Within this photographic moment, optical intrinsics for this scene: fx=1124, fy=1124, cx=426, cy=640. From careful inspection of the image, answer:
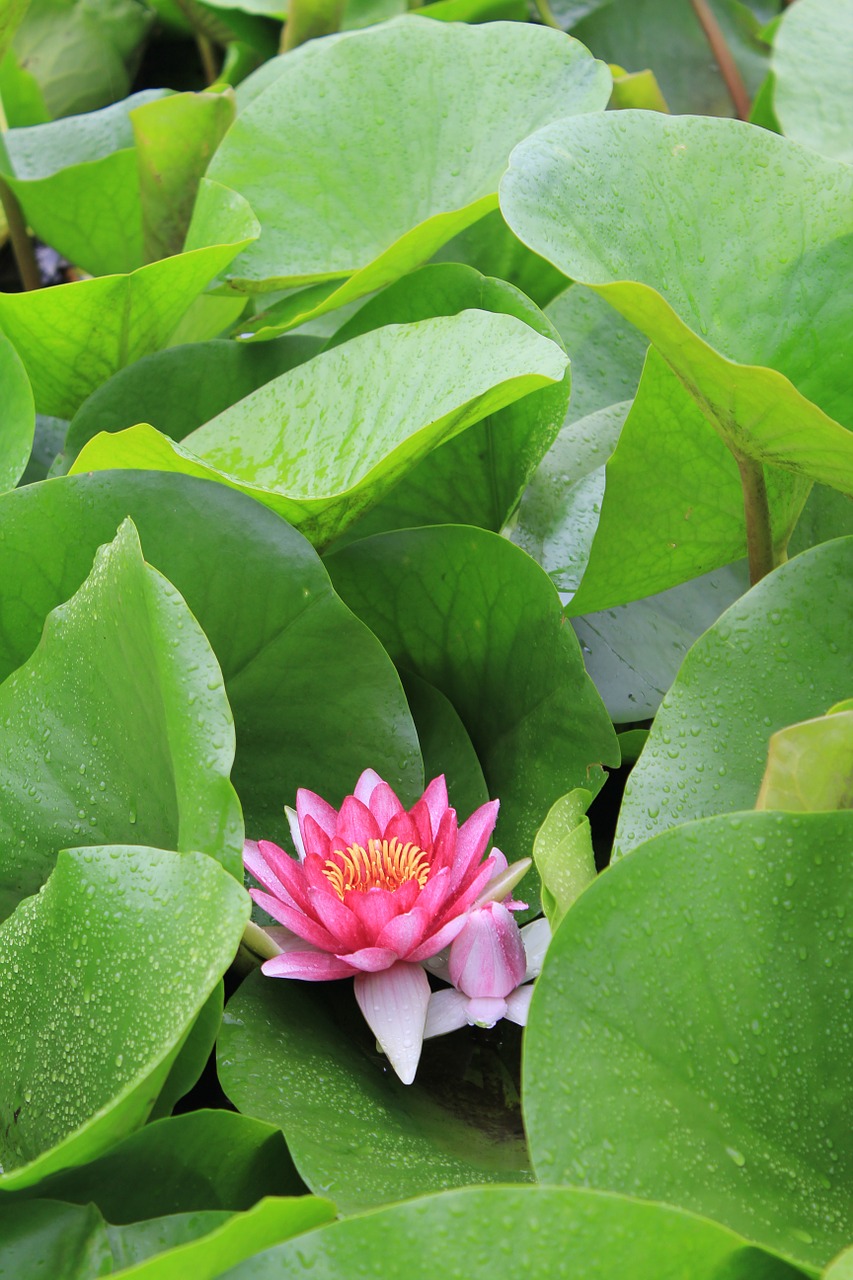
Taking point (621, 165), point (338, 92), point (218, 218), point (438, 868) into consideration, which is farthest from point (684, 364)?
point (338, 92)

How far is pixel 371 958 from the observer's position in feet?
1.46

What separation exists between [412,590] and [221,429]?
0.13m

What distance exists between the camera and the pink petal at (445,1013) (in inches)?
18.1

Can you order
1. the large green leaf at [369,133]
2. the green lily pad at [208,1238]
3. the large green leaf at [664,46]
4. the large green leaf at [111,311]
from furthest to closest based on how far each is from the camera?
the large green leaf at [664,46] < the large green leaf at [369,133] < the large green leaf at [111,311] < the green lily pad at [208,1238]

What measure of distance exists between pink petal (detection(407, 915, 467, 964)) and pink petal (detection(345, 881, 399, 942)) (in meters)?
0.02

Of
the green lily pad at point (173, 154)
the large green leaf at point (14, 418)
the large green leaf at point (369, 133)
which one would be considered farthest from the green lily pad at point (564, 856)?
the green lily pad at point (173, 154)

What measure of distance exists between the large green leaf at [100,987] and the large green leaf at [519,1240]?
0.25 ft

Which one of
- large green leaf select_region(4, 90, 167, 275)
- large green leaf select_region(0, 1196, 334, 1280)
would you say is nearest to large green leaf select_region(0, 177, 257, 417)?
large green leaf select_region(4, 90, 167, 275)

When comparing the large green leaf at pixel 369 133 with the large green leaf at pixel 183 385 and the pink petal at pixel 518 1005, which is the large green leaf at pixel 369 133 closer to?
the large green leaf at pixel 183 385

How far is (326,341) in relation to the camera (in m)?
0.69

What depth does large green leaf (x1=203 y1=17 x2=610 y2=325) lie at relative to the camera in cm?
77

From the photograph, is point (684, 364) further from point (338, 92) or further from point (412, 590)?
point (338, 92)

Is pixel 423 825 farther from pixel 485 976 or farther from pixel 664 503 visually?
pixel 664 503

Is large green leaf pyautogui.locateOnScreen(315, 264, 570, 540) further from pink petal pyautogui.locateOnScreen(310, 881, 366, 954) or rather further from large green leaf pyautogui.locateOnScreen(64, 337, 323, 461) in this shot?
pink petal pyautogui.locateOnScreen(310, 881, 366, 954)
